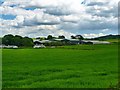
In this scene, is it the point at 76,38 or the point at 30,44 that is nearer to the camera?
the point at 30,44

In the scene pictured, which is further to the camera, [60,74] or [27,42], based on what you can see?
[27,42]

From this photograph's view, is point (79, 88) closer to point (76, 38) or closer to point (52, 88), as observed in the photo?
point (52, 88)

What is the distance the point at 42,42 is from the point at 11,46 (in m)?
14.6

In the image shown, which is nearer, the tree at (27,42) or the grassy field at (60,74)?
the grassy field at (60,74)

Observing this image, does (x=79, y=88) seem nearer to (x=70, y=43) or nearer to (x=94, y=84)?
(x=94, y=84)

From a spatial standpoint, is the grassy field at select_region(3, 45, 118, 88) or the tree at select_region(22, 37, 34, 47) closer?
the grassy field at select_region(3, 45, 118, 88)

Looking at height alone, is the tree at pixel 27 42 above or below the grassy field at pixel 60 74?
above

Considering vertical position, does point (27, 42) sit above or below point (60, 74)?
above

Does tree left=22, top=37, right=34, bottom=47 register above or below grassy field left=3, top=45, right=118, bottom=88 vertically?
above

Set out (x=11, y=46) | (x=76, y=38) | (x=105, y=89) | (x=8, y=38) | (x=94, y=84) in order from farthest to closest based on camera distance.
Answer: (x=76, y=38), (x=11, y=46), (x=8, y=38), (x=94, y=84), (x=105, y=89)

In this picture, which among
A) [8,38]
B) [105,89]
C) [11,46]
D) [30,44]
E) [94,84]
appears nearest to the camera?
[105,89]

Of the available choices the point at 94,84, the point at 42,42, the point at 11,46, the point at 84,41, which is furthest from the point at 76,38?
the point at 94,84

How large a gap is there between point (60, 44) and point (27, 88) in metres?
69.5

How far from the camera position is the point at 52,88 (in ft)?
47.5
